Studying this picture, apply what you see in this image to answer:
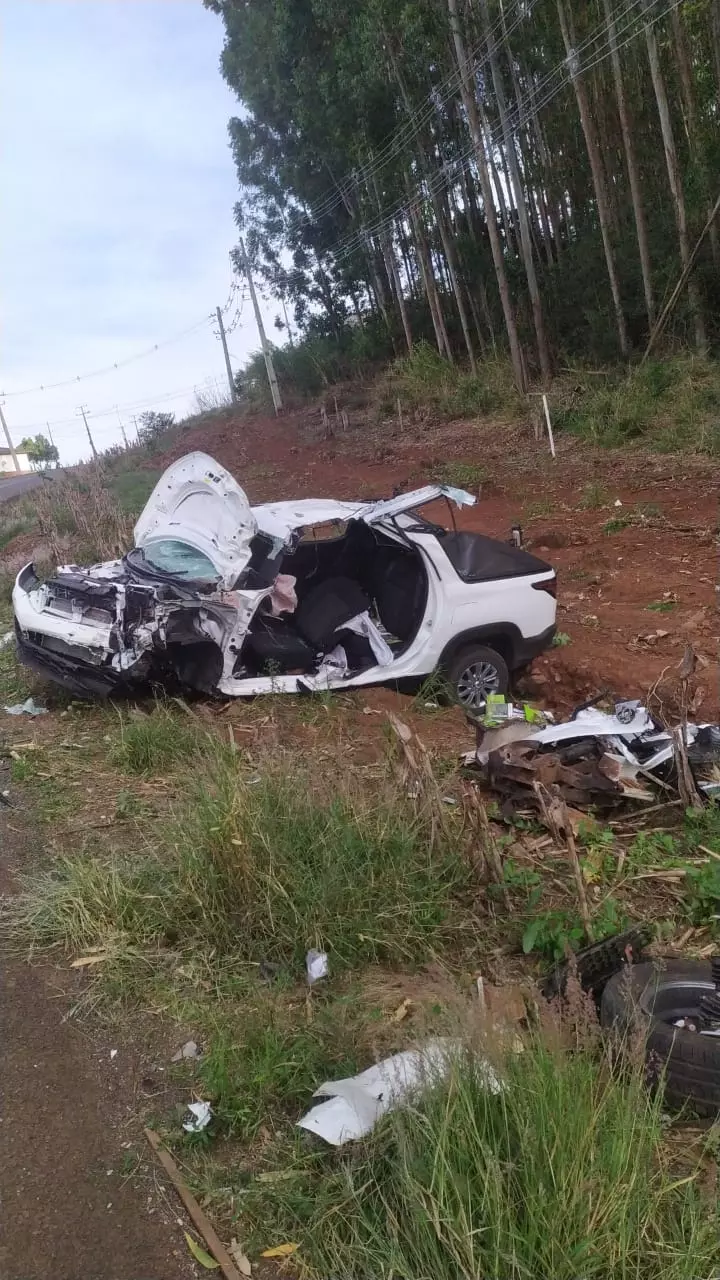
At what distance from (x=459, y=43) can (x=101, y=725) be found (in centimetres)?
2011

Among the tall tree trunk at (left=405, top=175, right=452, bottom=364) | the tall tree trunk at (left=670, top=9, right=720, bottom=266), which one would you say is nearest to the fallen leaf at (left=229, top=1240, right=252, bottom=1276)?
the tall tree trunk at (left=670, top=9, right=720, bottom=266)

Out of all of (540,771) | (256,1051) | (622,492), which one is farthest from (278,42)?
(256,1051)

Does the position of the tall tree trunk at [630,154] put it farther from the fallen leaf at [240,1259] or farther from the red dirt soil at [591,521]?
the fallen leaf at [240,1259]

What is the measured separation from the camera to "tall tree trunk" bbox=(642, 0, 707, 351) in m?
16.4

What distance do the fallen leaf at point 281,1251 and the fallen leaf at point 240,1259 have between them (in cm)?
4

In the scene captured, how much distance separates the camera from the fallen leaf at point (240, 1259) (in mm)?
2242

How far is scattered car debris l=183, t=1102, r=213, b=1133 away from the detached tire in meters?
Answer: 4.19

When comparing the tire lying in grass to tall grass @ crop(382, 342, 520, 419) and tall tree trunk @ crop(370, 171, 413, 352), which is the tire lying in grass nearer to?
tall grass @ crop(382, 342, 520, 419)

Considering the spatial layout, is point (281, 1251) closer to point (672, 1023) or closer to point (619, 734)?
point (672, 1023)

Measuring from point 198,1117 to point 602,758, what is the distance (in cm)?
287

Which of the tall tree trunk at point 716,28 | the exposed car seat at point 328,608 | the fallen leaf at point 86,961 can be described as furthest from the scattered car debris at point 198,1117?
the tall tree trunk at point 716,28

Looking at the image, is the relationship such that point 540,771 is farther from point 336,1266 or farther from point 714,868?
point 336,1266

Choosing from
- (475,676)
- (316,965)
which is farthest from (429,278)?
(316,965)

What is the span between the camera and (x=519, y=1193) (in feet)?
6.70
